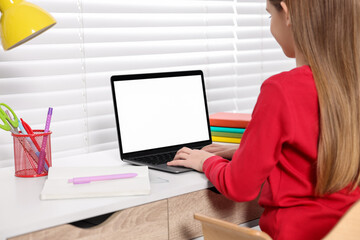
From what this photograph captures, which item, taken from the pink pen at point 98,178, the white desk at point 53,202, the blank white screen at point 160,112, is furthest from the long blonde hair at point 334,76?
the blank white screen at point 160,112

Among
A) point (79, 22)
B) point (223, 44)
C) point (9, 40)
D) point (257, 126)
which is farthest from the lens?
point (223, 44)

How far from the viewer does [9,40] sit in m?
1.16

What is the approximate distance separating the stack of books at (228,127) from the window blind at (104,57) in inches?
11.9

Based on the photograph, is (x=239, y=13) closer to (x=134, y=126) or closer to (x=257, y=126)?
(x=134, y=126)

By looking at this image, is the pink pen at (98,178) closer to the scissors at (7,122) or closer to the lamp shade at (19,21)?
the scissors at (7,122)

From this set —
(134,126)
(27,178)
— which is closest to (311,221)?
(134,126)

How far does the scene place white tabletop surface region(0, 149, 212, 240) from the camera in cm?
92

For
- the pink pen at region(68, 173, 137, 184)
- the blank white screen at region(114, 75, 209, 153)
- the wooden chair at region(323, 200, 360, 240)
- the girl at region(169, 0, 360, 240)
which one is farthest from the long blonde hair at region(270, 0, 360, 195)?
the blank white screen at region(114, 75, 209, 153)

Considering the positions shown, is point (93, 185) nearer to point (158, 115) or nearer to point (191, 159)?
point (191, 159)

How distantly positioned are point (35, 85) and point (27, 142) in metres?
0.30

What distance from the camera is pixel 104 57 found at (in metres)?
1.66

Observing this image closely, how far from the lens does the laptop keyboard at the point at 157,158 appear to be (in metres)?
1.37

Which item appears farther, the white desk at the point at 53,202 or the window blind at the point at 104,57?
the window blind at the point at 104,57

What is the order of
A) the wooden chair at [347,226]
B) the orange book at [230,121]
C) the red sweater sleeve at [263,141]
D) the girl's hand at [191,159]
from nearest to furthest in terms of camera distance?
1. the wooden chair at [347,226]
2. the red sweater sleeve at [263,141]
3. the girl's hand at [191,159]
4. the orange book at [230,121]
